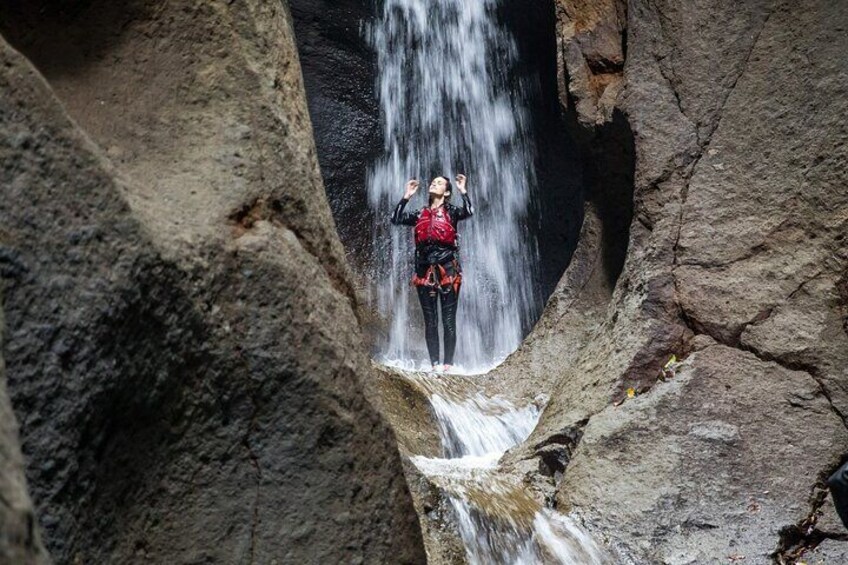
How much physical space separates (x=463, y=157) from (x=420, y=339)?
8.36 ft

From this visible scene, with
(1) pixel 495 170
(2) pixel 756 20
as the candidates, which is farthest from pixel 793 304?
(1) pixel 495 170

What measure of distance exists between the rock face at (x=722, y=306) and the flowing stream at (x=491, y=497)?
0.26m

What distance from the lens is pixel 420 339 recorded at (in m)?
12.2

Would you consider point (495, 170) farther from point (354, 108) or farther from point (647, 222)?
point (647, 222)

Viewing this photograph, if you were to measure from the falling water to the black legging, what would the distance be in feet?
9.02

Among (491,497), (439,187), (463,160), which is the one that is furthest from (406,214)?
(463,160)

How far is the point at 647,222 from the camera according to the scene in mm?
6492

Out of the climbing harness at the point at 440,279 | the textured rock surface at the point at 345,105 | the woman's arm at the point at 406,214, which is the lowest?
the climbing harness at the point at 440,279

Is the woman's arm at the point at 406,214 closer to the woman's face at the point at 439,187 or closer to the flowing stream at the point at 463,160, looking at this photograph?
the woman's face at the point at 439,187

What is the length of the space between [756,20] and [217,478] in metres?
5.38

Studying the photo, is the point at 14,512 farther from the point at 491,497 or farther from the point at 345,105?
the point at 345,105

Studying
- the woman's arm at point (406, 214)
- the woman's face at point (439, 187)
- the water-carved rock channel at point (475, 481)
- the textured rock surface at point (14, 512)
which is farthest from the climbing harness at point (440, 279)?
the textured rock surface at point (14, 512)

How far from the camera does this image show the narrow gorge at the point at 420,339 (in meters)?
2.27

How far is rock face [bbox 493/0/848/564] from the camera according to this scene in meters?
5.12
